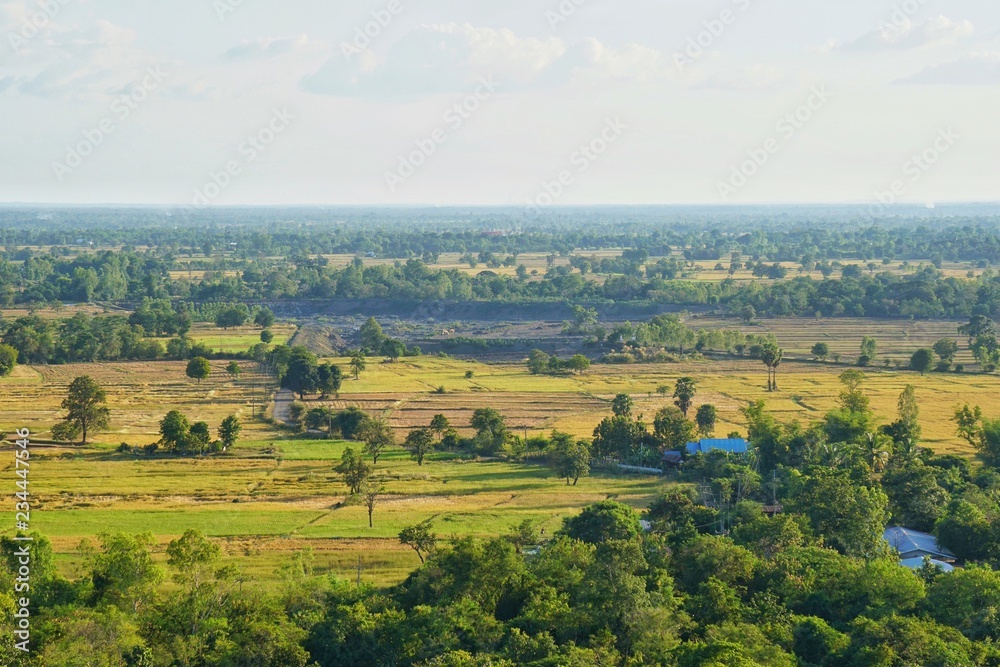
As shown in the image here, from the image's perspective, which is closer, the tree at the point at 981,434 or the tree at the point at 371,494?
the tree at the point at 371,494

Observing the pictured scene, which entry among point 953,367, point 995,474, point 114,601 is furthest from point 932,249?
point 114,601

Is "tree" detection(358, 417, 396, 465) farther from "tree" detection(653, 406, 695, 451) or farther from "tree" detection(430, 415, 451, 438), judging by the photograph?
"tree" detection(653, 406, 695, 451)

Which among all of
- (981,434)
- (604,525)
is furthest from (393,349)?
(604,525)

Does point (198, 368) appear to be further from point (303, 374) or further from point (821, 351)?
point (821, 351)

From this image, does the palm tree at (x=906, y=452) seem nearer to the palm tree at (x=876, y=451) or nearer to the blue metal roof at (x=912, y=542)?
the palm tree at (x=876, y=451)

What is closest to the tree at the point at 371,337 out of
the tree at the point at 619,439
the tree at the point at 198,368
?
the tree at the point at 198,368
